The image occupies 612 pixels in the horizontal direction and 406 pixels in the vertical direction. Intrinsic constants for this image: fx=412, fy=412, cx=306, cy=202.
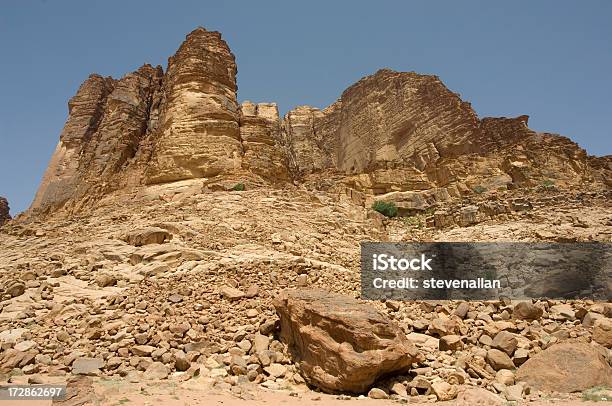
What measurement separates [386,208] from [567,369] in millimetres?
22887

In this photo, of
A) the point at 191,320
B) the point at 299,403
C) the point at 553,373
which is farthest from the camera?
the point at 191,320

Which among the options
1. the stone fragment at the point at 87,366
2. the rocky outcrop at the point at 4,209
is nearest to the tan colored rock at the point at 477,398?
the stone fragment at the point at 87,366

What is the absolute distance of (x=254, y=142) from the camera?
2092cm

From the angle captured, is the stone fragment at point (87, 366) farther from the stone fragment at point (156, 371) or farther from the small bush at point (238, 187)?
the small bush at point (238, 187)

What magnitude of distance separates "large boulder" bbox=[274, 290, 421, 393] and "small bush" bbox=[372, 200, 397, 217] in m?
22.3

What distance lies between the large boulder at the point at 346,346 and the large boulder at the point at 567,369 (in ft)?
4.40

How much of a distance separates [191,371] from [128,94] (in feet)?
86.5

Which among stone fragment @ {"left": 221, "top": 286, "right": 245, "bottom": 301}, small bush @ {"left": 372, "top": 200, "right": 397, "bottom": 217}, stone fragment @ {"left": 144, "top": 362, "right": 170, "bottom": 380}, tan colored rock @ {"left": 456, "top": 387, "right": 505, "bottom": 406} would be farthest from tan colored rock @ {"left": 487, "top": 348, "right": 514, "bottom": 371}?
small bush @ {"left": 372, "top": 200, "right": 397, "bottom": 217}

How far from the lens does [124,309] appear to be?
22.6 ft

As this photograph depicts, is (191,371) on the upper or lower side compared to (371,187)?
lower

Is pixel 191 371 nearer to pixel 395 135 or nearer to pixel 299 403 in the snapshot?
pixel 299 403

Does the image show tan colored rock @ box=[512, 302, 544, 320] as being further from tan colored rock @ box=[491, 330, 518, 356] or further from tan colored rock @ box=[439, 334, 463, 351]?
tan colored rock @ box=[439, 334, 463, 351]

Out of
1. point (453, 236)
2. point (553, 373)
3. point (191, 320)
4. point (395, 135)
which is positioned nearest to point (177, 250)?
point (191, 320)

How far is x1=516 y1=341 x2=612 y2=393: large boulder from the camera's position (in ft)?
15.4
